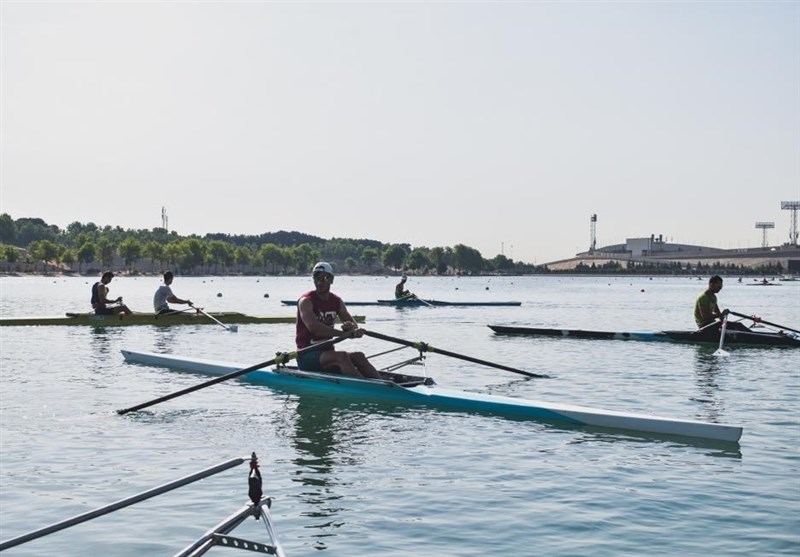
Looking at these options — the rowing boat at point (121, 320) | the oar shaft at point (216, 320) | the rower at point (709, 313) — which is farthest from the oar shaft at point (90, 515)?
the rowing boat at point (121, 320)

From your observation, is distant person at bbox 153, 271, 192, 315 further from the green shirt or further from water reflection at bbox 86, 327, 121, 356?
the green shirt

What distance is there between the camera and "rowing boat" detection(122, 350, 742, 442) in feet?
40.7

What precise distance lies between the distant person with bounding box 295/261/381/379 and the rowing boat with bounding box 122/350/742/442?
20cm

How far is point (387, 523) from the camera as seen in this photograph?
8539 mm

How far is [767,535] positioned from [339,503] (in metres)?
4.26

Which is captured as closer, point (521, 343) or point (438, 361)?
point (438, 361)

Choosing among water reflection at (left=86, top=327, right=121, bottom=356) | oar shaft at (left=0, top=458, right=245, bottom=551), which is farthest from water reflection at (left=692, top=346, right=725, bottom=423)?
water reflection at (left=86, top=327, right=121, bottom=356)

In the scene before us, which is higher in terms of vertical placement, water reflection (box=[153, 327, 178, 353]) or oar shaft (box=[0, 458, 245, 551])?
oar shaft (box=[0, 458, 245, 551])

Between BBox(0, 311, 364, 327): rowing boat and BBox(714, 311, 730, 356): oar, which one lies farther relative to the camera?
BBox(0, 311, 364, 327): rowing boat

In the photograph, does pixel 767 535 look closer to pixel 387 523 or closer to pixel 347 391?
pixel 387 523

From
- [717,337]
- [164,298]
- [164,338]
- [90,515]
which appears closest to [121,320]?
[164,338]

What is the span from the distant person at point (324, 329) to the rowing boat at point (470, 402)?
20 cm

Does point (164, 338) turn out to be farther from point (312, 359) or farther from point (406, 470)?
point (406, 470)

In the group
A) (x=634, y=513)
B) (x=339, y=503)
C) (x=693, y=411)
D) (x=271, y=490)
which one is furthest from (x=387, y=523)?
(x=693, y=411)
